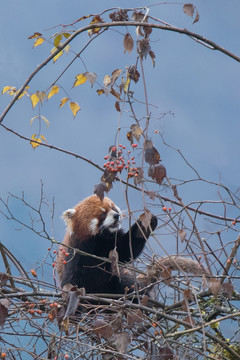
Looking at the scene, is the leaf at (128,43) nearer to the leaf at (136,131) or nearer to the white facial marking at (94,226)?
the leaf at (136,131)

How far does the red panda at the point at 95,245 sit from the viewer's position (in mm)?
4004

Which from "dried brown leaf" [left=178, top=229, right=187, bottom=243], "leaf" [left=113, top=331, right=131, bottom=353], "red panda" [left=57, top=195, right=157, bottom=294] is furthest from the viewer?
"red panda" [left=57, top=195, right=157, bottom=294]

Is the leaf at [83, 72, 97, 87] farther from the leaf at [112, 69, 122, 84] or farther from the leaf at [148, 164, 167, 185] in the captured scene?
the leaf at [148, 164, 167, 185]

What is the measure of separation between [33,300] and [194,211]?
96 centimetres

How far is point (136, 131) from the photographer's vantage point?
2.52 meters

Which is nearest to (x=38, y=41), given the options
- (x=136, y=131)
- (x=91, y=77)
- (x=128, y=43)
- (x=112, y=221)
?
(x=91, y=77)

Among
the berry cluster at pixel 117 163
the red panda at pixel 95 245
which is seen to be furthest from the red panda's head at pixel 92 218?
the berry cluster at pixel 117 163

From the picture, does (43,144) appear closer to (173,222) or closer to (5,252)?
(5,252)

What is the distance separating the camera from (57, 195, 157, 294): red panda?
13.1 feet

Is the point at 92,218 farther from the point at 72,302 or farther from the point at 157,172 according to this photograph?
the point at 72,302

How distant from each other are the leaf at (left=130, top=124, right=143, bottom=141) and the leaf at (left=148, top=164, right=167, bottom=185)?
0.56ft

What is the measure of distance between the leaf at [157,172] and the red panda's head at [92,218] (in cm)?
163

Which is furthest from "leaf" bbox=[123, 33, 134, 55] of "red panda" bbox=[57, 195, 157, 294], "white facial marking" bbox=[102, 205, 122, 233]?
"white facial marking" bbox=[102, 205, 122, 233]

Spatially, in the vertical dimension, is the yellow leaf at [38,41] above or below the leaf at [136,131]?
above
